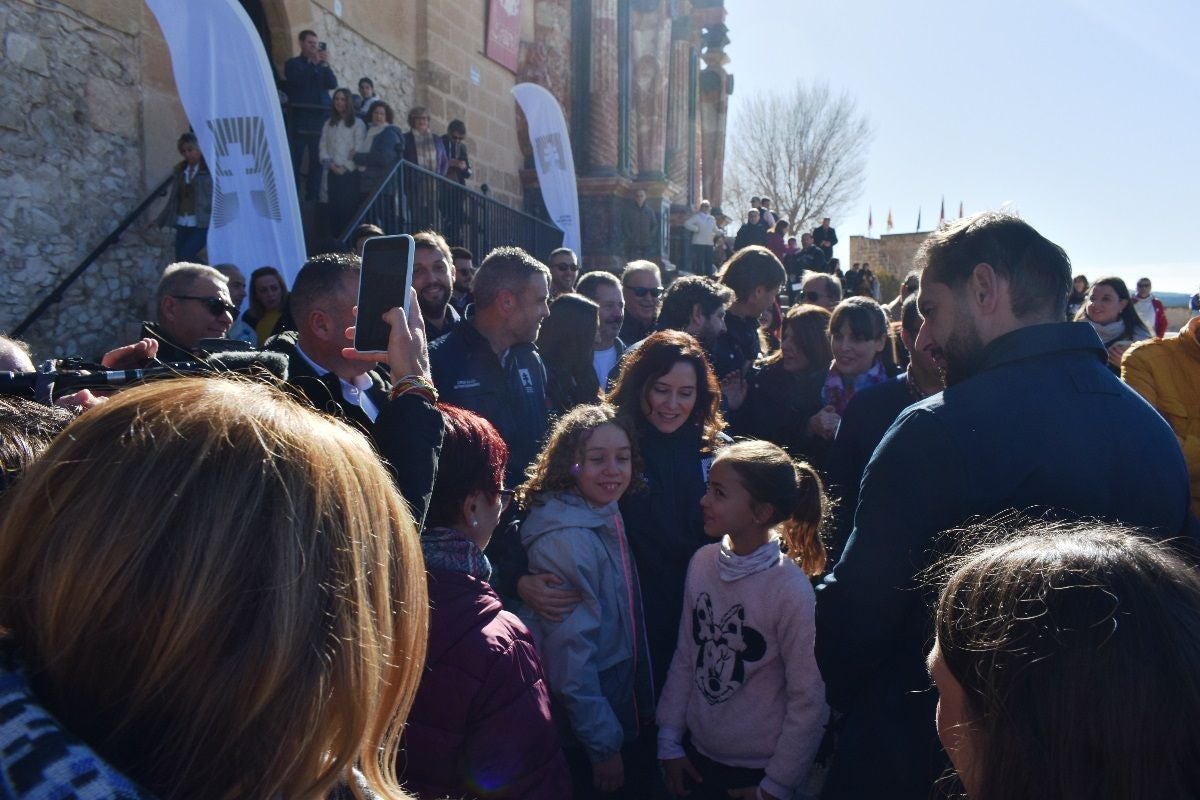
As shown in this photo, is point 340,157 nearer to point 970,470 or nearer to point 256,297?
point 256,297

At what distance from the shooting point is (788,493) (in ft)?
9.16

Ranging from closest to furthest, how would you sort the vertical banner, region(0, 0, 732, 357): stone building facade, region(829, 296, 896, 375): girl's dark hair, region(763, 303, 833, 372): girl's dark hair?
region(829, 296, 896, 375): girl's dark hair → region(763, 303, 833, 372): girl's dark hair → region(0, 0, 732, 357): stone building facade → the vertical banner

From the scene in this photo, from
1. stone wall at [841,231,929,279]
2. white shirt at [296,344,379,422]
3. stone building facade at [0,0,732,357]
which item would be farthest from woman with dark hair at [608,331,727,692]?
stone wall at [841,231,929,279]

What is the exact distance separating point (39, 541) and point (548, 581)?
1.97 metres

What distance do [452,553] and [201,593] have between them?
121cm

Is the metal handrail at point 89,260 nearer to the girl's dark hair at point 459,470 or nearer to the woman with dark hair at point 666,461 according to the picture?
the woman with dark hair at point 666,461

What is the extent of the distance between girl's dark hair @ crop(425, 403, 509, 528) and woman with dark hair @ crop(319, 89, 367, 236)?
276 inches

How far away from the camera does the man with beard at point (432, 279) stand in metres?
4.41

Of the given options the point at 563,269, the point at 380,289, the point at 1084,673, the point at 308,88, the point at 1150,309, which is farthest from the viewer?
the point at 1150,309

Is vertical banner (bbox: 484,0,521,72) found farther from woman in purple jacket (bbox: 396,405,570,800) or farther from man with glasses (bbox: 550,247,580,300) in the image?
woman in purple jacket (bbox: 396,405,570,800)

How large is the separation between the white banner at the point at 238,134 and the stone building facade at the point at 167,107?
0.28m

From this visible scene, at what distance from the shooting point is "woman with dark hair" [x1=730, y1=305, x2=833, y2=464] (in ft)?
14.6

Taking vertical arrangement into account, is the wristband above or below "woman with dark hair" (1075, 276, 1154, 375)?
below

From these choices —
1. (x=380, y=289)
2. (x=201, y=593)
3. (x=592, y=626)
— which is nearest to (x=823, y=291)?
(x=592, y=626)
